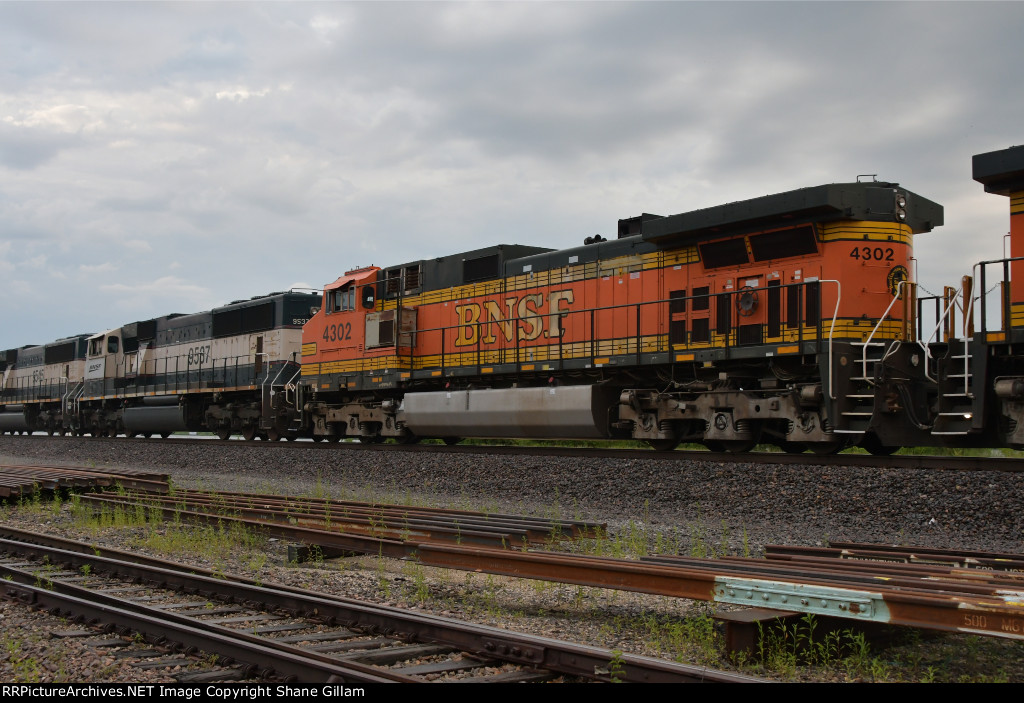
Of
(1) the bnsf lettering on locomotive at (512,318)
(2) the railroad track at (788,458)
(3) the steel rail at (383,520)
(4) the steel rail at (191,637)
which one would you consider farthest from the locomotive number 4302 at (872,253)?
(4) the steel rail at (191,637)

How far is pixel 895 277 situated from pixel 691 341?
2.96m

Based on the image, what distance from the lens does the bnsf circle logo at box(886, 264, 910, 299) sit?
11.3 meters

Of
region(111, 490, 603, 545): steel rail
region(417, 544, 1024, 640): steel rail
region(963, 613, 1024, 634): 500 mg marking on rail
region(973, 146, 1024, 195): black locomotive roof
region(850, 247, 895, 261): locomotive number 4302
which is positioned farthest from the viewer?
region(850, 247, 895, 261): locomotive number 4302

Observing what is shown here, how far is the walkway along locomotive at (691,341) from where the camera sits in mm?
9578

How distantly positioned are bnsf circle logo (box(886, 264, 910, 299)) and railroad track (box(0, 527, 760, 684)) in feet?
28.6

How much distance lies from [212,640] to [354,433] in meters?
14.3

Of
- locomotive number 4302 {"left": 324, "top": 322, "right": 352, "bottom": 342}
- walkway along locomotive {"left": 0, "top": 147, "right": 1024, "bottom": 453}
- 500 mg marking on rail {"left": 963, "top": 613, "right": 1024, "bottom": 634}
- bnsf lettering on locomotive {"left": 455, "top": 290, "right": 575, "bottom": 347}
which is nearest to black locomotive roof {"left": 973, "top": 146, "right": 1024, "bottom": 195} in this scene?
walkway along locomotive {"left": 0, "top": 147, "right": 1024, "bottom": 453}

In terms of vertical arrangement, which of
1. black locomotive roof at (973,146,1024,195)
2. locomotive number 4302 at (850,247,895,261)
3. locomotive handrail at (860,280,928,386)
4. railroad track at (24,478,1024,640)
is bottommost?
railroad track at (24,478,1024,640)

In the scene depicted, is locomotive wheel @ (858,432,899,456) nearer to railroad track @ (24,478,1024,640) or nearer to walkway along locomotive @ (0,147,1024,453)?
walkway along locomotive @ (0,147,1024,453)

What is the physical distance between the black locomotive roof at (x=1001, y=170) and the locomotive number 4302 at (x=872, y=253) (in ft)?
7.13

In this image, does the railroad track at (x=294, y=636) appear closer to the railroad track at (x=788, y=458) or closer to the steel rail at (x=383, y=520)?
the steel rail at (x=383, y=520)

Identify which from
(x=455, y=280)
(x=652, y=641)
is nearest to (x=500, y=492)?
(x=455, y=280)

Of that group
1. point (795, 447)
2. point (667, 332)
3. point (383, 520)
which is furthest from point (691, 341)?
point (383, 520)

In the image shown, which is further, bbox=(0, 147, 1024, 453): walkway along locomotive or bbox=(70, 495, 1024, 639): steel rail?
bbox=(0, 147, 1024, 453): walkway along locomotive
